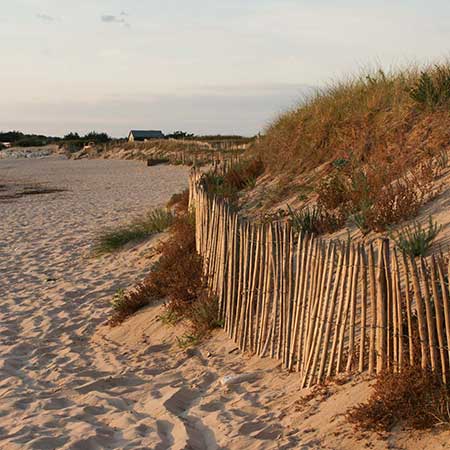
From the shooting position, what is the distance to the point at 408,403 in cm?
341

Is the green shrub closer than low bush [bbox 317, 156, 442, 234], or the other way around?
low bush [bbox 317, 156, 442, 234]

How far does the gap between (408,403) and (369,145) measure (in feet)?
20.8

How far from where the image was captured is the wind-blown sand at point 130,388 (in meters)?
3.83

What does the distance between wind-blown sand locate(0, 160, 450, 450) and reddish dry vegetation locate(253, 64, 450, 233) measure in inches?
92.3

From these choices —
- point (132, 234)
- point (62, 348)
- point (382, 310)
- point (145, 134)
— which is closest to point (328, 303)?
point (382, 310)

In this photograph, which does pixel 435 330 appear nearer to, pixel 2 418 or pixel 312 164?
pixel 2 418

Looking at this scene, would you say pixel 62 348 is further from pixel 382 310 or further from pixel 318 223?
pixel 382 310

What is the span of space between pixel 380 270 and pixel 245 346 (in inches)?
72.2

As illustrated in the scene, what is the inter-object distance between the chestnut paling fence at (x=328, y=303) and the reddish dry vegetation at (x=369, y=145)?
1.64m

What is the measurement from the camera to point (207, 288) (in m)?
6.39

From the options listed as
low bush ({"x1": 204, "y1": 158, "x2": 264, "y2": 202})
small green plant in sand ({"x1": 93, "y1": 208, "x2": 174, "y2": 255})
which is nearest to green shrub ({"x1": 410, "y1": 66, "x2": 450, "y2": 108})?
low bush ({"x1": 204, "y1": 158, "x2": 264, "y2": 202})

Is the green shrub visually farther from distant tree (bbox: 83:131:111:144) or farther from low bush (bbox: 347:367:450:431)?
distant tree (bbox: 83:131:111:144)

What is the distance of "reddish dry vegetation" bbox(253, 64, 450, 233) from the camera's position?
6.90 m

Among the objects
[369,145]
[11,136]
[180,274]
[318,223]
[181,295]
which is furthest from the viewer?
[11,136]
